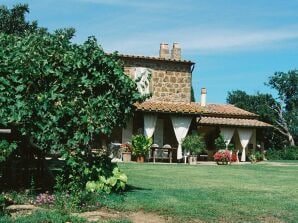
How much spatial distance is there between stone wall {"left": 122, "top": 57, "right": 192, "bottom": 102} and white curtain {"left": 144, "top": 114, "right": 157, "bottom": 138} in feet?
4.71

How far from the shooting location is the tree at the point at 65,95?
27.2 ft

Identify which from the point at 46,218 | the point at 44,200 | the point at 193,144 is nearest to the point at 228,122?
the point at 193,144

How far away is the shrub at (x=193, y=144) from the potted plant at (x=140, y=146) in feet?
6.41

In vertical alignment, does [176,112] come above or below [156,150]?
above

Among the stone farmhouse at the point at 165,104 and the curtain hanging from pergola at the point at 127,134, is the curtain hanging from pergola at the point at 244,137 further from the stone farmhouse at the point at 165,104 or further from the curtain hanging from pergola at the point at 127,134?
the curtain hanging from pergola at the point at 127,134

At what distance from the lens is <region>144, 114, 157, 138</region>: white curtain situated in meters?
24.6

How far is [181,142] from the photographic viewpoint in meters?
24.7

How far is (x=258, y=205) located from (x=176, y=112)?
53.2 feet

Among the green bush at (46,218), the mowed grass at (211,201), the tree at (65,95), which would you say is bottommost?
the green bush at (46,218)

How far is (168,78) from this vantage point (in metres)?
25.8

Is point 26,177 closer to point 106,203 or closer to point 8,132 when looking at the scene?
point 8,132

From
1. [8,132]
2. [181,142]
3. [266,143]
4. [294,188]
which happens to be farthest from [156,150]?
[266,143]

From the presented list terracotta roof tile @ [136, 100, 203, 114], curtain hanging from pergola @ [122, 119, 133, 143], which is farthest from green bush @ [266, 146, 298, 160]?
curtain hanging from pergola @ [122, 119, 133, 143]

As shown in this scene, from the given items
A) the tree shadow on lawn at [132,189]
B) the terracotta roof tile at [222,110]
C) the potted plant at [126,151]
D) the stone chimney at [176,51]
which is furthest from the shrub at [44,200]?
the terracotta roof tile at [222,110]
